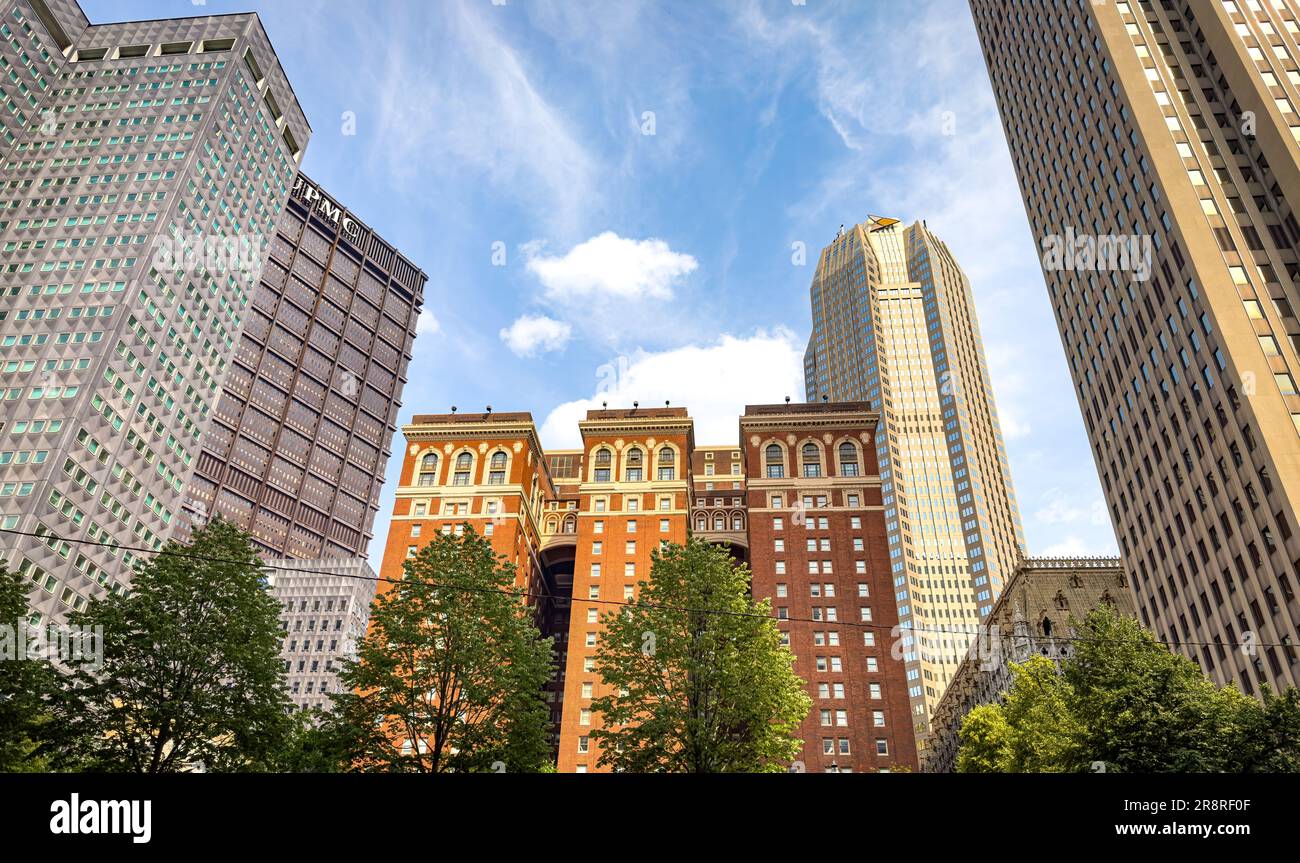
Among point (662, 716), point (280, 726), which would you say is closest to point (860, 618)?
point (662, 716)

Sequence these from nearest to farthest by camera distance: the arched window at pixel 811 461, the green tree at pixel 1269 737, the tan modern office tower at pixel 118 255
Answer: the green tree at pixel 1269 737 < the tan modern office tower at pixel 118 255 < the arched window at pixel 811 461

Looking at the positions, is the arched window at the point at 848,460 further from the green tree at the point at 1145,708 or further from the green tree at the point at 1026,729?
the green tree at the point at 1145,708

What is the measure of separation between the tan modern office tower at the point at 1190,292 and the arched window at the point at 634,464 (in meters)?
48.3

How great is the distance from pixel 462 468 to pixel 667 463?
75.3 feet

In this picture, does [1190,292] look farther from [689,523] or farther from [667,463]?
[667,463]

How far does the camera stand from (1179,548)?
74500mm

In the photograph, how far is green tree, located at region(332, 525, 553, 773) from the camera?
124 feet

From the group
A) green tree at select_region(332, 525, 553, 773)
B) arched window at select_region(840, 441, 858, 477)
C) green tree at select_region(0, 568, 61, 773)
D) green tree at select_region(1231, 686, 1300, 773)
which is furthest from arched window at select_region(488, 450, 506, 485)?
green tree at select_region(1231, 686, 1300, 773)

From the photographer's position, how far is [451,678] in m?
41.0

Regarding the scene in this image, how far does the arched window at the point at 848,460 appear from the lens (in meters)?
93.9

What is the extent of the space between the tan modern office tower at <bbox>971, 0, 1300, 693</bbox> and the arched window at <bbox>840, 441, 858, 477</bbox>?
2464 centimetres

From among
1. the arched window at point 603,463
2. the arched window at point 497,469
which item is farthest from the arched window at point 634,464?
the arched window at point 497,469

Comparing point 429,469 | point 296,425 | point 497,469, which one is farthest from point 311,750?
point 296,425

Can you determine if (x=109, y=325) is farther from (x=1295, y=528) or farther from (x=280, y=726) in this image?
(x=1295, y=528)
